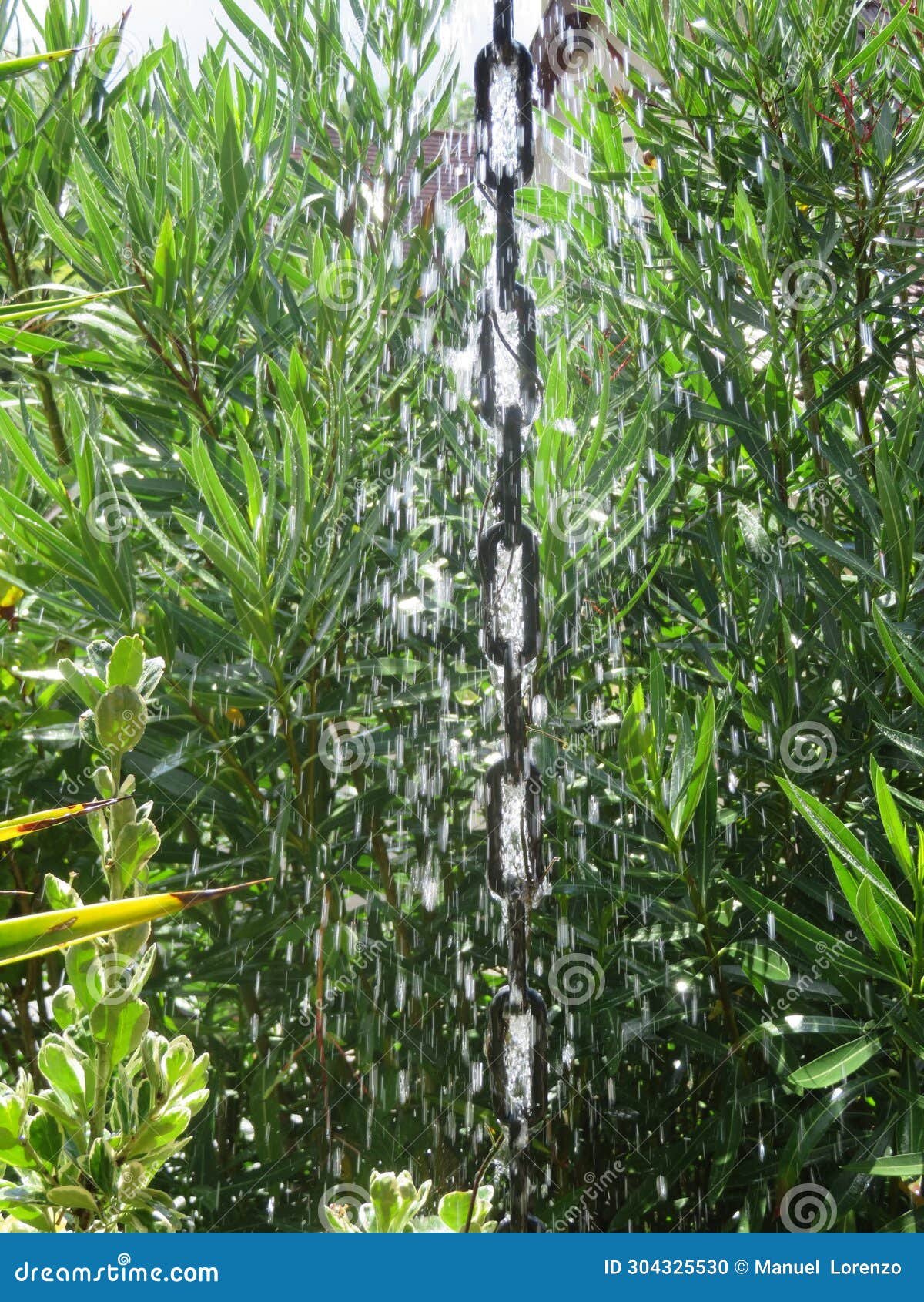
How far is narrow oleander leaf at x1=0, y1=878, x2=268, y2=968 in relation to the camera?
355 millimetres

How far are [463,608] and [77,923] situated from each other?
0.74 meters

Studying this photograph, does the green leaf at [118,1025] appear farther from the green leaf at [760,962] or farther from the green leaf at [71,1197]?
the green leaf at [760,962]

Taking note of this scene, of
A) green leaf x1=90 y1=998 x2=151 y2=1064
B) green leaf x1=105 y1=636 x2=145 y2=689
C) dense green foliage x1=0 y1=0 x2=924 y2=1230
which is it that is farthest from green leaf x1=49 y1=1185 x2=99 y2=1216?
dense green foliage x1=0 y1=0 x2=924 y2=1230

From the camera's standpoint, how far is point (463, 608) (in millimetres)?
1068

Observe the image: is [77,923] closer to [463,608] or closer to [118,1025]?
[118,1025]

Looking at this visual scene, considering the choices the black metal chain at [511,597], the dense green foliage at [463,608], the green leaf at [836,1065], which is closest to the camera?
the black metal chain at [511,597]

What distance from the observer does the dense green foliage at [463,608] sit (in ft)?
2.83

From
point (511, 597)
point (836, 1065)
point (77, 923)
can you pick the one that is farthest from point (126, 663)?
point (836, 1065)

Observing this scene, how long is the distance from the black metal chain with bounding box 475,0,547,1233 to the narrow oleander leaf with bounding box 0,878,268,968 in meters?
0.24

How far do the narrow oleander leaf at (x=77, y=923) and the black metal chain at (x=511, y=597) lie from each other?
24 cm

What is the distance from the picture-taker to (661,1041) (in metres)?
0.93

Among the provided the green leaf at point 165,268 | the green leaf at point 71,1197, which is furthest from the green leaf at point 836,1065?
the green leaf at point 165,268

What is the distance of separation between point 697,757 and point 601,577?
1.02ft

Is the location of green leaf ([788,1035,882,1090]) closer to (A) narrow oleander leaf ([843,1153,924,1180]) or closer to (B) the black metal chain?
(A) narrow oleander leaf ([843,1153,924,1180])
